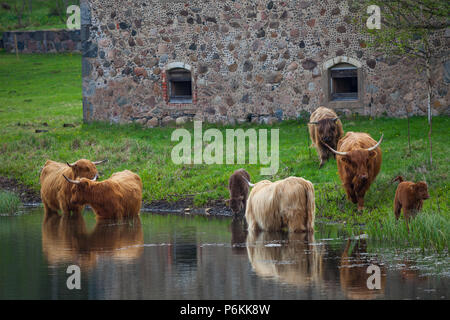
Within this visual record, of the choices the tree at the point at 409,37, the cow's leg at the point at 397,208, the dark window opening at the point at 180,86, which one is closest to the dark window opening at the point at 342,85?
the tree at the point at 409,37

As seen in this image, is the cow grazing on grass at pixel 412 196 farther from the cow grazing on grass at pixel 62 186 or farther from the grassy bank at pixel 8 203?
the grassy bank at pixel 8 203

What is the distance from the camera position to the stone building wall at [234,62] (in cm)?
2002

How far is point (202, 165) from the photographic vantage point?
18125 millimetres

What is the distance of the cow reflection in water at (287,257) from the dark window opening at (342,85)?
8.04 m

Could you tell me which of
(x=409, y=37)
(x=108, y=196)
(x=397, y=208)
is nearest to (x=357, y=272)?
(x=397, y=208)

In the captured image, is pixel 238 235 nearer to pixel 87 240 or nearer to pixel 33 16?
pixel 87 240

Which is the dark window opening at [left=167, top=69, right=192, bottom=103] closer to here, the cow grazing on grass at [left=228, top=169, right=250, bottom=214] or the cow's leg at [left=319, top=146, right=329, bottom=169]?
the cow's leg at [left=319, top=146, right=329, bottom=169]

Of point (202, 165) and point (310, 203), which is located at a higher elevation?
point (202, 165)

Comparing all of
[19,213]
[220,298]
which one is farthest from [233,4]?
[220,298]

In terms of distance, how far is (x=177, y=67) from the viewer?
859 inches

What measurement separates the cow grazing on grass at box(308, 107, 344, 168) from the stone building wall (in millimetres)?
3291

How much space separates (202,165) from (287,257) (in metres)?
6.96

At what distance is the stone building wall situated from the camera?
2002cm
